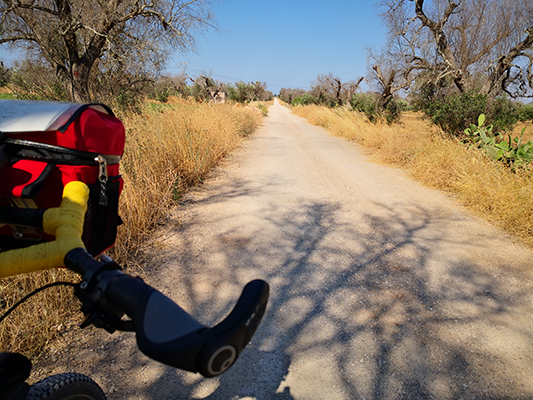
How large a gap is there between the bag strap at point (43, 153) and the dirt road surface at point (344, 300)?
4.57ft

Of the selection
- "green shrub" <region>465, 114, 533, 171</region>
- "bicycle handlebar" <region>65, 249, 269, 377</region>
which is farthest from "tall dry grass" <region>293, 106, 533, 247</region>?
"bicycle handlebar" <region>65, 249, 269, 377</region>

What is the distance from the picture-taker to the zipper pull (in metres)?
1.05

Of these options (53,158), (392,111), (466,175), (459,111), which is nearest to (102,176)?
(53,158)

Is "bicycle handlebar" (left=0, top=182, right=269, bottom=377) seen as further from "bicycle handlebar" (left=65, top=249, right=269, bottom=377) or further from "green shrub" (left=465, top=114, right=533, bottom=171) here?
"green shrub" (left=465, top=114, right=533, bottom=171)

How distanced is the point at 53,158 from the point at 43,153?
31mm

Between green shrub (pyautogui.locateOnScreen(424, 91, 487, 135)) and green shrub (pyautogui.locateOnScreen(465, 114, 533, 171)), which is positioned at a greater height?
green shrub (pyautogui.locateOnScreen(424, 91, 487, 135))

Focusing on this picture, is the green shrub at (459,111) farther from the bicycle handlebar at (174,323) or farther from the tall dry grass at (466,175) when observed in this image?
the bicycle handlebar at (174,323)

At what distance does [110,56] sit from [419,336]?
9601 millimetres

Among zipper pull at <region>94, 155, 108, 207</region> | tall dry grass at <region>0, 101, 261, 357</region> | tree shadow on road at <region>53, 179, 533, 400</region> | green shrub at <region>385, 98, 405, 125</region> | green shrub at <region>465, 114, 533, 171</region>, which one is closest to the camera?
zipper pull at <region>94, 155, 108, 207</region>

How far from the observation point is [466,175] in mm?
5297

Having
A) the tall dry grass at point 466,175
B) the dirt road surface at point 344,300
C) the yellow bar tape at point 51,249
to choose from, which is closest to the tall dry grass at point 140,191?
the dirt road surface at point 344,300

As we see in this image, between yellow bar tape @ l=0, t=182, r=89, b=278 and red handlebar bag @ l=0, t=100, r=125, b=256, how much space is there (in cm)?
16

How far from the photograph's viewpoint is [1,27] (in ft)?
28.0

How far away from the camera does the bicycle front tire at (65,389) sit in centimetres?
108
